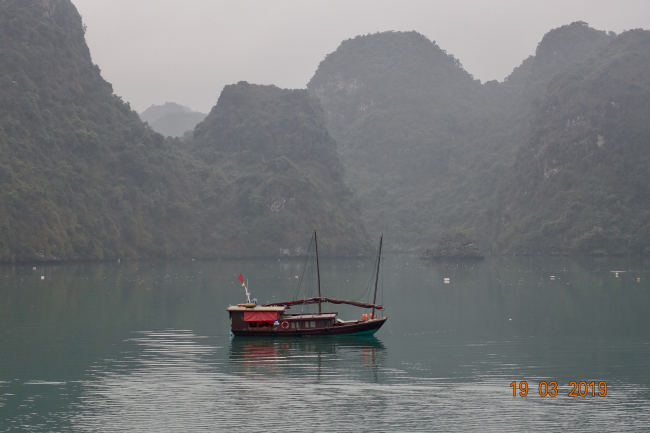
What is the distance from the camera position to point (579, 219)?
15238cm

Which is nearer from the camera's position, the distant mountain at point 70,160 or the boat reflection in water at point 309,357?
the boat reflection in water at point 309,357

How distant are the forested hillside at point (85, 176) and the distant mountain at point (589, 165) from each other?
40.7m

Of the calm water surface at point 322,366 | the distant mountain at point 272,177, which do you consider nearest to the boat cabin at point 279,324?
the calm water surface at point 322,366

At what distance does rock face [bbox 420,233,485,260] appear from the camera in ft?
468

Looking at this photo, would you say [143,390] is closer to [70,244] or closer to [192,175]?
[70,244]

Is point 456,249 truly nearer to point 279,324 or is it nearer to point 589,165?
point 589,165

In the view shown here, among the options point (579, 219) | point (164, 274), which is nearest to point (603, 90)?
point (579, 219)

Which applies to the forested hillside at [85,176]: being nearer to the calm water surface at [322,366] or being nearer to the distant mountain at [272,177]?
the distant mountain at [272,177]

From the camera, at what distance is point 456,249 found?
472 ft
